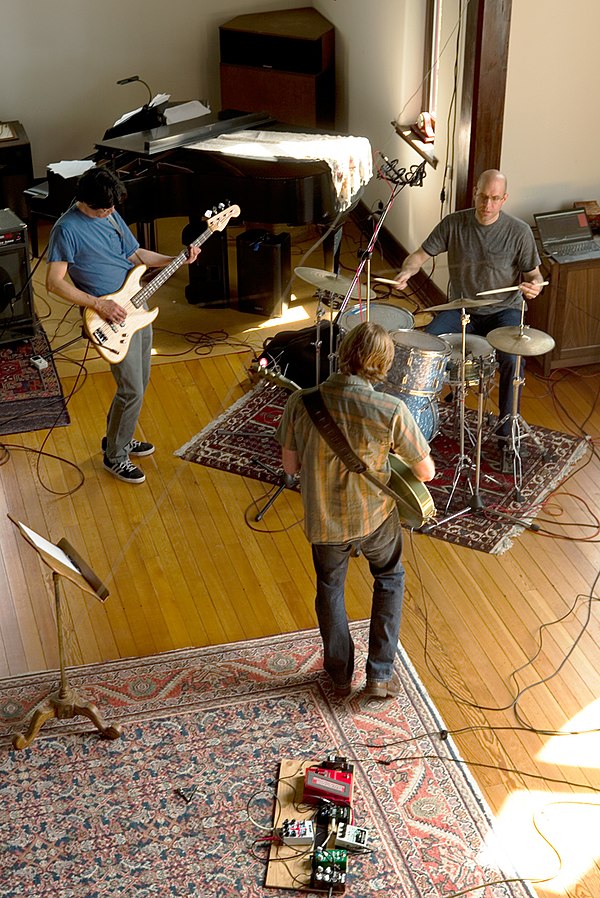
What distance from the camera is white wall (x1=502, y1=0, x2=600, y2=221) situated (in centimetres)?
567

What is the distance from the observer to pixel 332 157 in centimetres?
613

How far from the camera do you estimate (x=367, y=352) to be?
128 inches

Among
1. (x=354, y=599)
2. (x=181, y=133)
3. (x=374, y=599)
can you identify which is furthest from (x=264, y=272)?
(x=374, y=599)

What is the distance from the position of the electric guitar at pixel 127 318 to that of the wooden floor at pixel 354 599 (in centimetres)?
75

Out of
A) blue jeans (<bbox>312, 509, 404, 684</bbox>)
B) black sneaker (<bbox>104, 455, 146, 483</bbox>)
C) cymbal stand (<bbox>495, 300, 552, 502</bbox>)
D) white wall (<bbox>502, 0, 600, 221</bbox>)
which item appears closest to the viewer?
blue jeans (<bbox>312, 509, 404, 684</bbox>)

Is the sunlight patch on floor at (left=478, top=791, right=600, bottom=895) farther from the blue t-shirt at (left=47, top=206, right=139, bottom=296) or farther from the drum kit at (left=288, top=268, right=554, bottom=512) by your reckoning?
the blue t-shirt at (left=47, top=206, right=139, bottom=296)

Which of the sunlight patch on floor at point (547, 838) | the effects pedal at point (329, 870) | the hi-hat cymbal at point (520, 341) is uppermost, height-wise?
the hi-hat cymbal at point (520, 341)

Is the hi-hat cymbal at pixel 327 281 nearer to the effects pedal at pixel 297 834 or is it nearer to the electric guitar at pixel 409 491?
the electric guitar at pixel 409 491

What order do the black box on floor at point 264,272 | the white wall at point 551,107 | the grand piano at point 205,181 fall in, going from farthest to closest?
the black box on floor at point 264,272, the grand piano at point 205,181, the white wall at point 551,107

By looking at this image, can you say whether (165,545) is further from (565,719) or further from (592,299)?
(592,299)

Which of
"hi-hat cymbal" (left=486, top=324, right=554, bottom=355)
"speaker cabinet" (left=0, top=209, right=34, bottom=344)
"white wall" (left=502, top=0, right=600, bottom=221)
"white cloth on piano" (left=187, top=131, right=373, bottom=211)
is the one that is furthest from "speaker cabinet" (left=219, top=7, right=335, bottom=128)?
"hi-hat cymbal" (left=486, top=324, right=554, bottom=355)

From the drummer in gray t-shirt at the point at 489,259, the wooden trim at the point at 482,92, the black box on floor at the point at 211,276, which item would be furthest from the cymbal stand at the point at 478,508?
the black box on floor at the point at 211,276

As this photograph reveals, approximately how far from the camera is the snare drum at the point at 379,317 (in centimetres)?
482

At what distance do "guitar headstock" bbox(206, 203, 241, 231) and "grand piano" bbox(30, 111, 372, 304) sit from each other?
3.42ft
